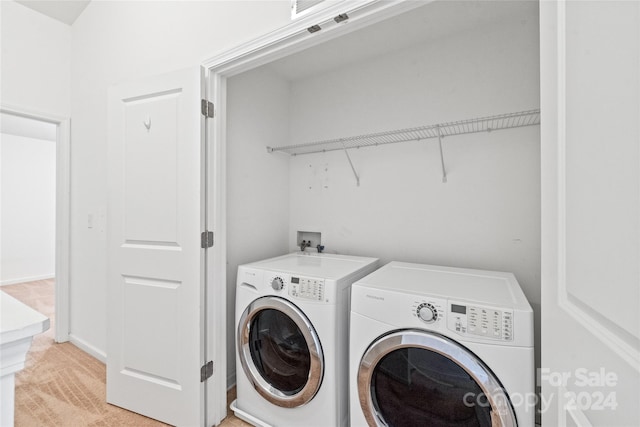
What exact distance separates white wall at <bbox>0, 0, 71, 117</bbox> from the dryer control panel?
11.4 ft

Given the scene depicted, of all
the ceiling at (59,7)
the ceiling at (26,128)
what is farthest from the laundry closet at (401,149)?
the ceiling at (26,128)

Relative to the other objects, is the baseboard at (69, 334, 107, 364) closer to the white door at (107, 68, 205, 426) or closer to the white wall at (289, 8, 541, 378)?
the white door at (107, 68, 205, 426)

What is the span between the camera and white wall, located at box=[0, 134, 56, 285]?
459 cm

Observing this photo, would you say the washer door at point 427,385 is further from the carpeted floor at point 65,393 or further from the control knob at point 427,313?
the carpeted floor at point 65,393

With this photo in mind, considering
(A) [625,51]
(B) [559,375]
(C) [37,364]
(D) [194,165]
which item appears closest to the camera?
(A) [625,51]

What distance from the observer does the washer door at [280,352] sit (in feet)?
4.80

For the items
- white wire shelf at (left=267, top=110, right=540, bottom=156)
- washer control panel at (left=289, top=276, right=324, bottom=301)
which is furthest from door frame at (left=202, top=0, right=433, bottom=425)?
white wire shelf at (left=267, top=110, right=540, bottom=156)

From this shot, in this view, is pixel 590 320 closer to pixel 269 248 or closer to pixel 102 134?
pixel 269 248

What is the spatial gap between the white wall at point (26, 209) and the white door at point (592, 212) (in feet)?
22.5

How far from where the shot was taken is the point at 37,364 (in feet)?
7.37

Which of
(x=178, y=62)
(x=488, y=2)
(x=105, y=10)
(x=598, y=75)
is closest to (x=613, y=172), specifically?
(x=598, y=75)

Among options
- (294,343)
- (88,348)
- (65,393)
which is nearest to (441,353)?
(294,343)

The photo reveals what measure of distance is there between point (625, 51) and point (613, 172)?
5.9 inches

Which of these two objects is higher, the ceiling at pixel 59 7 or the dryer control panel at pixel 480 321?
the ceiling at pixel 59 7
